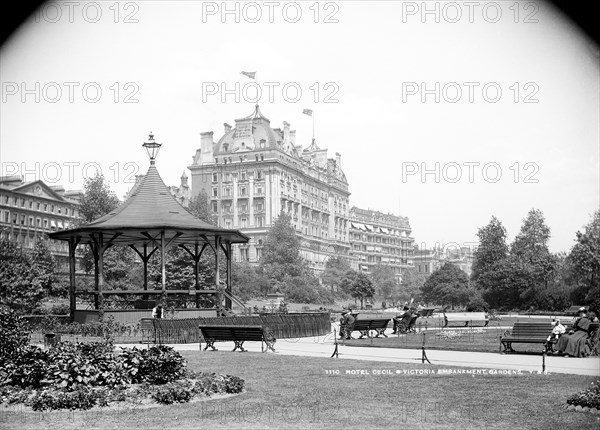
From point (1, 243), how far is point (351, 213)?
4188 inches

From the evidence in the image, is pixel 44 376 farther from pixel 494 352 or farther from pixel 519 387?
pixel 494 352

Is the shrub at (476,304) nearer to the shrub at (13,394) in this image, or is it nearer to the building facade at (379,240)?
the shrub at (13,394)

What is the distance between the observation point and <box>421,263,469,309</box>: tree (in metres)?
78.1

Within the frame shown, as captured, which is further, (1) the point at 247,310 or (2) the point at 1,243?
(2) the point at 1,243

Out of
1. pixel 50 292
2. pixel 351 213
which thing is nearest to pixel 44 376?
pixel 50 292

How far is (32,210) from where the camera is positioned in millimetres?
90000

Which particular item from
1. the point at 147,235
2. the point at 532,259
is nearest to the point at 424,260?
the point at 532,259

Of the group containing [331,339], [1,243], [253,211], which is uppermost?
[253,211]

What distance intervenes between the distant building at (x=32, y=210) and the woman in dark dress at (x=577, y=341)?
6794cm

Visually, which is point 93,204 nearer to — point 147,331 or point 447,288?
point 447,288

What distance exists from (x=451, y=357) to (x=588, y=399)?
26.4ft

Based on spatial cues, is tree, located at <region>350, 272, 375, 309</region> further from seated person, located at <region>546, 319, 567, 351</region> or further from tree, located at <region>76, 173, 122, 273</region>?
seated person, located at <region>546, 319, 567, 351</region>

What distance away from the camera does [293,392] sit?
12.7 metres

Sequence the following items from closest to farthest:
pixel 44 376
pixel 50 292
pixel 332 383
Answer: pixel 44 376
pixel 332 383
pixel 50 292
